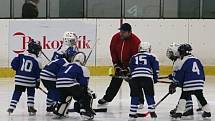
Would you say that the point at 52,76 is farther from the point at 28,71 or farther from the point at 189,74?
the point at 189,74

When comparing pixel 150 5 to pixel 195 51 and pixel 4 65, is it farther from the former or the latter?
pixel 4 65

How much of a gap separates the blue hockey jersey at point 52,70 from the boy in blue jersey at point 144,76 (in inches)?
35.8

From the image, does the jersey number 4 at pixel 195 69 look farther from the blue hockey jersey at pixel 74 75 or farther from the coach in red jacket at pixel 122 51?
the blue hockey jersey at pixel 74 75

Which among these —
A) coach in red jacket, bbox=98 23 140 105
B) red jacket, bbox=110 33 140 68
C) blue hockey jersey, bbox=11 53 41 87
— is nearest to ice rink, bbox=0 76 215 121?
coach in red jacket, bbox=98 23 140 105

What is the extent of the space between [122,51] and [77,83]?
1.41m

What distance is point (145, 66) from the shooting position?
8047 mm

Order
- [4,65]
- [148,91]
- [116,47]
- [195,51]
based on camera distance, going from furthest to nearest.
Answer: [195,51] → [4,65] → [116,47] → [148,91]

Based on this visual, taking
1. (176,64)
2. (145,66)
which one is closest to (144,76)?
(145,66)

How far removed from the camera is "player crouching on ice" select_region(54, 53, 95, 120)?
7836 mm

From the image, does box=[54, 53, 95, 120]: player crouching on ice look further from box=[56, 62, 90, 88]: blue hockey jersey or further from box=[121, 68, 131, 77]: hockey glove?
box=[121, 68, 131, 77]: hockey glove

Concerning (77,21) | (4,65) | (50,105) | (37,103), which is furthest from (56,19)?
(50,105)

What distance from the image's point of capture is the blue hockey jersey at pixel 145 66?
8047 millimetres

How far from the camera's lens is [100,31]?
13844 millimetres

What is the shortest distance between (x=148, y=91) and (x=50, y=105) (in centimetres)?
136
